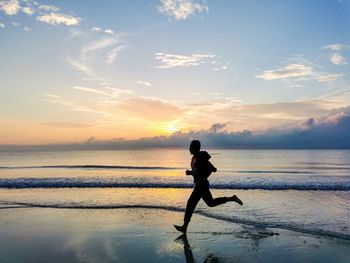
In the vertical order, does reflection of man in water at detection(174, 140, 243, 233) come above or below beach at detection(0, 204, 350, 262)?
above

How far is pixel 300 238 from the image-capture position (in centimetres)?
766

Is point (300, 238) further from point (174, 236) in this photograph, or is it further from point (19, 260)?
point (19, 260)

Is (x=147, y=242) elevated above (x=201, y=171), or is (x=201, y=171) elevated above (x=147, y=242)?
(x=201, y=171)

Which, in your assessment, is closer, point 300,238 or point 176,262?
point 176,262

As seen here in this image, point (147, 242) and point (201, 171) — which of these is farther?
point (201, 171)

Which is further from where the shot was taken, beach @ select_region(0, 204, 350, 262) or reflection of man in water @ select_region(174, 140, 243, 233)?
reflection of man in water @ select_region(174, 140, 243, 233)

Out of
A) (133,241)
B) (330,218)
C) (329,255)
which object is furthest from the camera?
(330,218)

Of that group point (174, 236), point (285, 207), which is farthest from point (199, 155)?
point (285, 207)

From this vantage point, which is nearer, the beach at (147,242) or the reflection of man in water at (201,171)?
the beach at (147,242)

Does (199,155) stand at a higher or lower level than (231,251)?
higher

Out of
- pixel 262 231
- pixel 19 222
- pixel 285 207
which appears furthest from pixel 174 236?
pixel 285 207

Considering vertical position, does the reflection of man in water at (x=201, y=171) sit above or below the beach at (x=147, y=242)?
above

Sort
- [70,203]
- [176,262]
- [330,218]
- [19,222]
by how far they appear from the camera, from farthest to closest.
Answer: [70,203] < [330,218] < [19,222] < [176,262]

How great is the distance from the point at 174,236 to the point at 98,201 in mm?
6301
